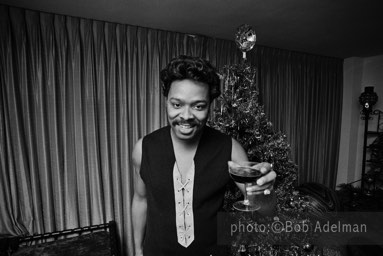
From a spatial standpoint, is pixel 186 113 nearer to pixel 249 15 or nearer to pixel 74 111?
pixel 249 15

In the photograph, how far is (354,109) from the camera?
14.6 ft

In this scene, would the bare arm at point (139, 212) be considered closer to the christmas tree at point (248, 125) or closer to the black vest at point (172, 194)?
the black vest at point (172, 194)

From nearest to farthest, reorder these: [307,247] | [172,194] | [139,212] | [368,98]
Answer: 1. [172,194]
2. [139,212]
3. [307,247]
4. [368,98]

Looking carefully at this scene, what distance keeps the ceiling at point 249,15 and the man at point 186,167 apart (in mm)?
1218

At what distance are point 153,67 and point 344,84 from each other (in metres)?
3.77

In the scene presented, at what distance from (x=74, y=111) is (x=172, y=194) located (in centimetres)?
173

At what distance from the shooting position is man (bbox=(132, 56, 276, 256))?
3.91 feet

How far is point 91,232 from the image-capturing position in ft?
8.42

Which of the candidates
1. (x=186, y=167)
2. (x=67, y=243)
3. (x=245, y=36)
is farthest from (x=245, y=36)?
(x=67, y=243)

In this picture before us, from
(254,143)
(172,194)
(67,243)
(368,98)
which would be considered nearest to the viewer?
(172,194)

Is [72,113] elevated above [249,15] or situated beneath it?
situated beneath

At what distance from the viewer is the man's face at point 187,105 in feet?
3.84

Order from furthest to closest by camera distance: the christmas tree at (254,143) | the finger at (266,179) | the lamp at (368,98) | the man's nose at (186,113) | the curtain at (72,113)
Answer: the lamp at (368,98) → the curtain at (72,113) → the christmas tree at (254,143) → the man's nose at (186,113) → the finger at (266,179)

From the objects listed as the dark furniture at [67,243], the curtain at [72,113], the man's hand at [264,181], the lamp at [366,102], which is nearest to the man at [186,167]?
the man's hand at [264,181]
